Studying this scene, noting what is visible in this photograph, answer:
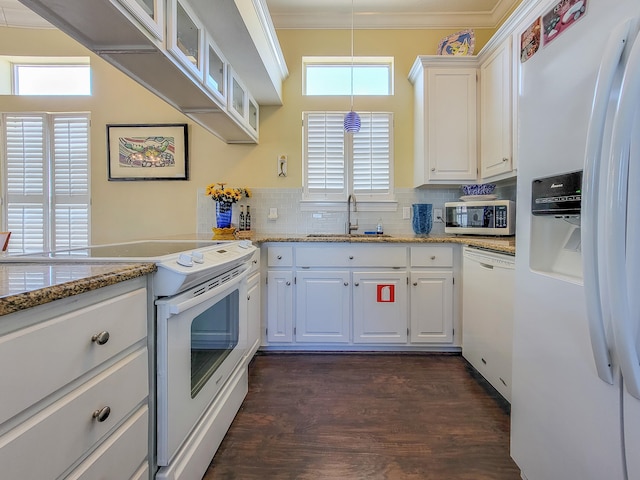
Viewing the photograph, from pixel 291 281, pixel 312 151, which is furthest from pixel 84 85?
pixel 291 281

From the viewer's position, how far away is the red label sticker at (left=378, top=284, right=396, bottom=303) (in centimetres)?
236

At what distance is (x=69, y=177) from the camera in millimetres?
2908

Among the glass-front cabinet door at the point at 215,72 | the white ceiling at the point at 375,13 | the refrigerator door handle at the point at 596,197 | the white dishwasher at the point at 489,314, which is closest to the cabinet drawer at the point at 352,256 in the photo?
the white dishwasher at the point at 489,314

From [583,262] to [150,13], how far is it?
1.70 m

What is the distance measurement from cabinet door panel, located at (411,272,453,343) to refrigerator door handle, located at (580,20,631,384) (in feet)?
5.33

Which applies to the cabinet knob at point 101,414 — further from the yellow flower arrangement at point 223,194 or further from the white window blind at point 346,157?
the white window blind at point 346,157

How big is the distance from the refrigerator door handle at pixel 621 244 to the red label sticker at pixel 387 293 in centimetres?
170

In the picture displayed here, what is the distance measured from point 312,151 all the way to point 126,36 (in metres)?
1.84

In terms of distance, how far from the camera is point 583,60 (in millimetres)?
811

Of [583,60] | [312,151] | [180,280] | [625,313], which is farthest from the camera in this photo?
[312,151]

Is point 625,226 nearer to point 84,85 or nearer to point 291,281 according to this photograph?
point 291,281

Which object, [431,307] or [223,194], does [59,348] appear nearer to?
[223,194]

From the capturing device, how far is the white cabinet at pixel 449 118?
2529mm

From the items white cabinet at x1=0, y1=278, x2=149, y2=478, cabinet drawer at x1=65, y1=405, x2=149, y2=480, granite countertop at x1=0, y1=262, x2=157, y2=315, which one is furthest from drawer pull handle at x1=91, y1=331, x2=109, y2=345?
cabinet drawer at x1=65, y1=405, x2=149, y2=480
